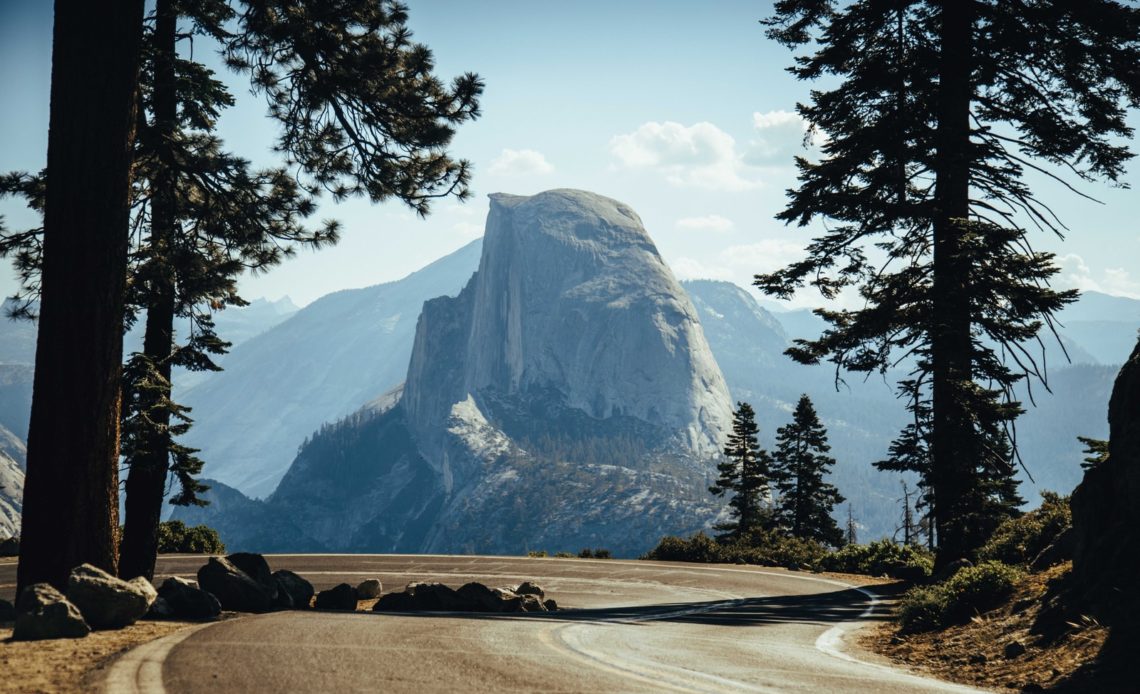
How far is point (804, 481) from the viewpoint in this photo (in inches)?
1816

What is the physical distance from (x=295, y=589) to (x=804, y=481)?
37868 mm

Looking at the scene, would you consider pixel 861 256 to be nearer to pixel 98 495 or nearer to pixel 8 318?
pixel 98 495

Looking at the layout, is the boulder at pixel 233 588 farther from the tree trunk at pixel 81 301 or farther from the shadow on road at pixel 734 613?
the tree trunk at pixel 81 301

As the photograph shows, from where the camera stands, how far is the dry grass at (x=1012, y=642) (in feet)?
23.0

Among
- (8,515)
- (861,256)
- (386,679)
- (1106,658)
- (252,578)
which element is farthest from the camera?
(8,515)

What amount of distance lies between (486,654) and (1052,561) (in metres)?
7.93

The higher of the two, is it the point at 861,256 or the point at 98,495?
the point at 861,256

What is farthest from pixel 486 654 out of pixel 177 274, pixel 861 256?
pixel 861 256

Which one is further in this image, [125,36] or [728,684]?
[125,36]

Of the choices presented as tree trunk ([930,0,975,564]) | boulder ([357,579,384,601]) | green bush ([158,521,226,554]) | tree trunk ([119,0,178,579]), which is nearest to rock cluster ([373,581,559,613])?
boulder ([357,579,384,601])

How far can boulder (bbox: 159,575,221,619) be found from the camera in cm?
952

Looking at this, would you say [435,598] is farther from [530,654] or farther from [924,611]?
[924,611]

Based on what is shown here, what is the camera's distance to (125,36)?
911cm

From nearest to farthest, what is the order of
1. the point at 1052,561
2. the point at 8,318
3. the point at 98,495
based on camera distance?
the point at 98,495 → the point at 1052,561 → the point at 8,318
